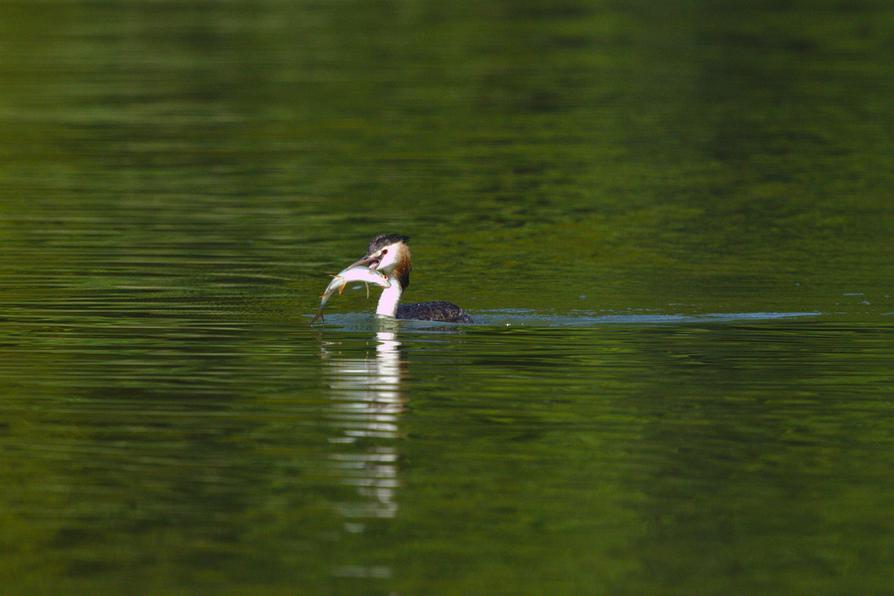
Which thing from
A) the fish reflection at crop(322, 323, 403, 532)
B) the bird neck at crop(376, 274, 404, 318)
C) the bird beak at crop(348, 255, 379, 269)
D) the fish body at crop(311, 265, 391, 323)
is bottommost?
the fish reflection at crop(322, 323, 403, 532)

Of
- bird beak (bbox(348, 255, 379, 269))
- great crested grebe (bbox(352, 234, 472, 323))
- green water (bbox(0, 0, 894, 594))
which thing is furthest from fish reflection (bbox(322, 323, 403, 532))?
bird beak (bbox(348, 255, 379, 269))

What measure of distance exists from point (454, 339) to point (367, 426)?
422 centimetres

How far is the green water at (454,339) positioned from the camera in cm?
1090

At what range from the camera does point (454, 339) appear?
58.5 ft

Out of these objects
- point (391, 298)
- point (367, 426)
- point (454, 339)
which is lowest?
point (367, 426)

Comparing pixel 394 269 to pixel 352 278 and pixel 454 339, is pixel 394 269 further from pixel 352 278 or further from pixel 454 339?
pixel 454 339

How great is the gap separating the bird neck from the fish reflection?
3.28 feet

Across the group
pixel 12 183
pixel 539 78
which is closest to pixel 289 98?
pixel 539 78

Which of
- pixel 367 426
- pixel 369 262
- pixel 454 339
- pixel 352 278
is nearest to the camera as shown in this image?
pixel 367 426

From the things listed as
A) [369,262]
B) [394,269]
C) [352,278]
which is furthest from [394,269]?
[352,278]

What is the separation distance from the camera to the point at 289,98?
41812 millimetres

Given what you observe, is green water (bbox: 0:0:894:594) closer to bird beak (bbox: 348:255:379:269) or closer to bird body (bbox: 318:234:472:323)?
bird body (bbox: 318:234:472:323)

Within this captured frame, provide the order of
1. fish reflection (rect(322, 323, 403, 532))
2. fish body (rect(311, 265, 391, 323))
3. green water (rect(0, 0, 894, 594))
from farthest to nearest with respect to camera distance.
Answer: fish body (rect(311, 265, 391, 323)) < fish reflection (rect(322, 323, 403, 532)) < green water (rect(0, 0, 894, 594))

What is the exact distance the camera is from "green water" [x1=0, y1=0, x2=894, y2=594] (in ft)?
35.8
